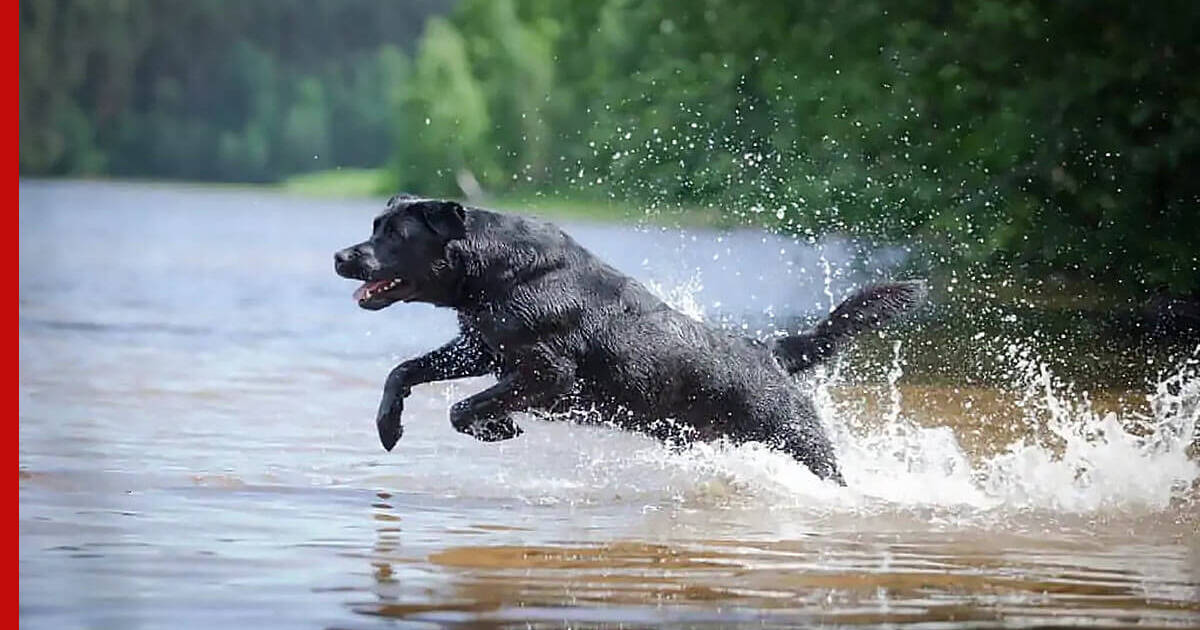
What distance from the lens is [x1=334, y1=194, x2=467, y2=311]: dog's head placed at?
6160 mm

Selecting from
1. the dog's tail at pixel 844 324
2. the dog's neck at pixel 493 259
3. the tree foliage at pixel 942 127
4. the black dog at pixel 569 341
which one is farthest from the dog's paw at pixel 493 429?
the tree foliage at pixel 942 127

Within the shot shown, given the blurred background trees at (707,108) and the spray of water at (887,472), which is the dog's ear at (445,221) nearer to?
the spray of water at (887,472)

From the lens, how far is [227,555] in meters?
5.06

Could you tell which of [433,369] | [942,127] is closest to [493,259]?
[433,369]

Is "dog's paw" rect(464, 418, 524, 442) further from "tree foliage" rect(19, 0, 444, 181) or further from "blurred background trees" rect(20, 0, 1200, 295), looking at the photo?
"tree foliage" rect(19, 0, 444, 181)

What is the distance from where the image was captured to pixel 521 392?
Result: 6.23 meters

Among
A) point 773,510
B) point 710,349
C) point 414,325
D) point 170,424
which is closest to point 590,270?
point 710,349

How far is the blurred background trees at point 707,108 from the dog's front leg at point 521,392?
7616 millimetres

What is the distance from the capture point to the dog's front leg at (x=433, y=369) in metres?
6.41

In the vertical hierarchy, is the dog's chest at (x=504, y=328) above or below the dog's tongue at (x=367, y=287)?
below

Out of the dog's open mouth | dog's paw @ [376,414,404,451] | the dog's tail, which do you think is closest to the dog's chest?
→ the dog's open mouth

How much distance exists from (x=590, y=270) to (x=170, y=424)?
8.44 feet

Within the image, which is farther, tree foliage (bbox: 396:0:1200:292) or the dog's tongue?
tree foliage (bbox: 396:0:1200:292)

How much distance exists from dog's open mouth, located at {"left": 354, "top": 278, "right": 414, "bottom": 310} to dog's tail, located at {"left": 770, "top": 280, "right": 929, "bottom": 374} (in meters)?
1.33
